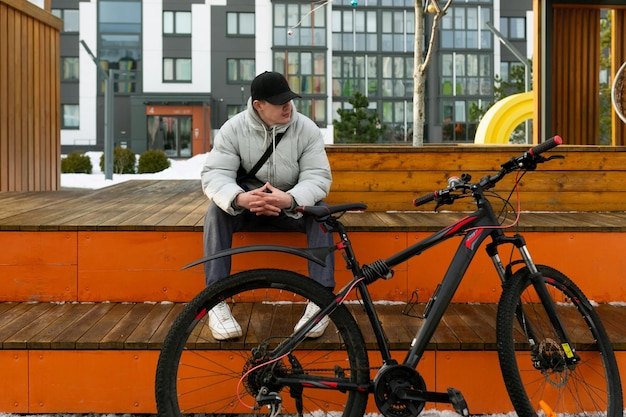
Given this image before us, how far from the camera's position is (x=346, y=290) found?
2.52 meters

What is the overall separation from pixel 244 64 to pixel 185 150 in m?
5.56

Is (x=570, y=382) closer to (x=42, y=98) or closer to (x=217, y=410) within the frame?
(x=217, y=410)

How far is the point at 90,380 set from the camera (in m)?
2.95

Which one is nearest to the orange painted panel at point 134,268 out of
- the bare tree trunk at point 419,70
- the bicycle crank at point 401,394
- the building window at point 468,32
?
the bicycle crank at point 401,394

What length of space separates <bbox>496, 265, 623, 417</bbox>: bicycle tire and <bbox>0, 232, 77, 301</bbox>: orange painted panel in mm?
2229

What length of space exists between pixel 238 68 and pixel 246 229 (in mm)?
34222

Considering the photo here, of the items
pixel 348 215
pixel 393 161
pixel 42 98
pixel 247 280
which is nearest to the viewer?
pixel 247 280

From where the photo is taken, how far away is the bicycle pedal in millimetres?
2510

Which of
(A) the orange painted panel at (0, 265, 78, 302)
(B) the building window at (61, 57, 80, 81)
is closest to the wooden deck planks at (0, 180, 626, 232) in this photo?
(A) the orange painted panel at (0, 265, 78, 302)

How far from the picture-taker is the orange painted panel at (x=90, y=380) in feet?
9.66

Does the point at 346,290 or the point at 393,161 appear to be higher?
the point at 393,161

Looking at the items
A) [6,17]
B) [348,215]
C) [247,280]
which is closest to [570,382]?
[247,280]

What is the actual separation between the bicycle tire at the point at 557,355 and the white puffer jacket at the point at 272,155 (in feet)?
3.24

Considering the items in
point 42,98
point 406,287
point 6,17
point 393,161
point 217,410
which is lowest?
point 217,410
